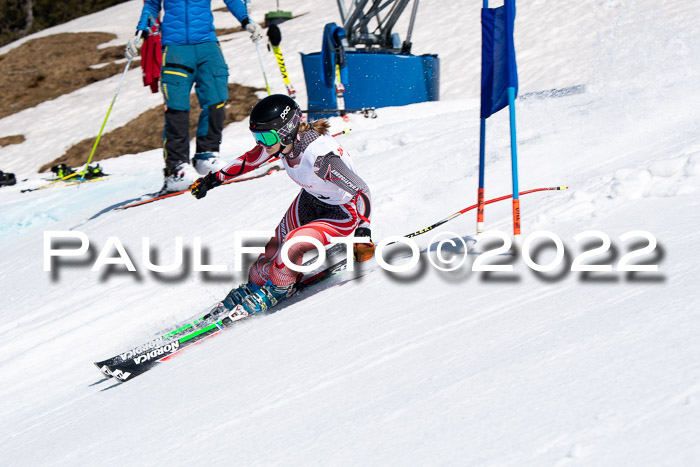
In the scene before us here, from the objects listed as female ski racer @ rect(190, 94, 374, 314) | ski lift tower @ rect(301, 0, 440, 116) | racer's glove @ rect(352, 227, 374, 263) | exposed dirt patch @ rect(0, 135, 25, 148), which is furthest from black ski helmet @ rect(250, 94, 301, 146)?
exposed dirt patch @ rect(0, 135, 25, 148)

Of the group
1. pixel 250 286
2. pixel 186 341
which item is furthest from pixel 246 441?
pixel 250 286

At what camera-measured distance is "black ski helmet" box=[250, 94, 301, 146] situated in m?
4.21

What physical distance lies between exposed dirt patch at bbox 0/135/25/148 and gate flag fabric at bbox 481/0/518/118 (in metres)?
16.9

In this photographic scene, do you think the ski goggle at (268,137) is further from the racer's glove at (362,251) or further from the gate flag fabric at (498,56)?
the gate flag fabric at (498,56)

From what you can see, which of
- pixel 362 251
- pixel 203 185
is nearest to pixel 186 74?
pixel 203 185

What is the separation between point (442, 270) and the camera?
13.5 feet

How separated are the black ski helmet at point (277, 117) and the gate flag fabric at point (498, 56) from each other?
1.15 metres

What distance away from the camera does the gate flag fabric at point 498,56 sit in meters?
4.00

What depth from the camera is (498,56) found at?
4125 mm

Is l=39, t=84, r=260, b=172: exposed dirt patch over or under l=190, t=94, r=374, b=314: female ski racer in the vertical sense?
under

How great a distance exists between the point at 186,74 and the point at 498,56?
4.28 meters

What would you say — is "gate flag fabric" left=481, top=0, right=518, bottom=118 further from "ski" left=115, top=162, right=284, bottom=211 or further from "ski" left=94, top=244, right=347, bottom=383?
"ski" left=115, top=162, right=284, bottom=211

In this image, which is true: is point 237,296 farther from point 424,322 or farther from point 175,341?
point 424,322

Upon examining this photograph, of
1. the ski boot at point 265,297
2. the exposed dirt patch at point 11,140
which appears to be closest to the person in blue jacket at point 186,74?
the ski boot at point 265,297
